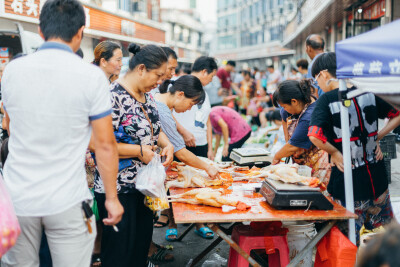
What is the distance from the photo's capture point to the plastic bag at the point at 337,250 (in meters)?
2.87

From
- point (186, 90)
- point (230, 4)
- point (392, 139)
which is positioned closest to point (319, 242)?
point (186, 90)

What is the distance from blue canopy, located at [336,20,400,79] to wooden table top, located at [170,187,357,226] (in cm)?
96

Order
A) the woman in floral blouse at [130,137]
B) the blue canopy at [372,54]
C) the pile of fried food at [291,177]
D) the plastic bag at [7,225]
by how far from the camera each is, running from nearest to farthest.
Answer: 1. the plastic bag at [7,225]
2. the blue canopy at [372,54]
3. the woman in floral blouse at [130,137]
4. the pile of fried food at [291,177]

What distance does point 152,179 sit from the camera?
111 inches

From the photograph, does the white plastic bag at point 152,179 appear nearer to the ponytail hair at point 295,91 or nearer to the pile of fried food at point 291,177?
the pile of fried food at point 291,177

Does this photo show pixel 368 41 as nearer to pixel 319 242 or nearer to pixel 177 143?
pixel 319 242

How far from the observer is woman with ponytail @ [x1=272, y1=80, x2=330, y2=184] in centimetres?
372

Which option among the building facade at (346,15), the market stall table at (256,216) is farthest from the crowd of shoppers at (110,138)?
the building facade at (346,15)

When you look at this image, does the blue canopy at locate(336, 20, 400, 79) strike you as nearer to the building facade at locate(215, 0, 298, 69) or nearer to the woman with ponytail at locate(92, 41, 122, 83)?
the woman with ponytail at locate(92, 41, 122, 83)

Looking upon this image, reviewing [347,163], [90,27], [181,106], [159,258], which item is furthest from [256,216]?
[90,27]

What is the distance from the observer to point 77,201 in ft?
6.68

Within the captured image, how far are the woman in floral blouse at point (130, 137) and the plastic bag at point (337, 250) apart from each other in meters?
1.43

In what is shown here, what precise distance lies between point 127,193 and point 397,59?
1.94 m

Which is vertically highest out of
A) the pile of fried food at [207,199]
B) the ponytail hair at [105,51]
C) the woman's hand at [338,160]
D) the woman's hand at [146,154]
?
the ponytail hair at [105,51]
